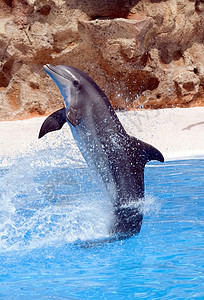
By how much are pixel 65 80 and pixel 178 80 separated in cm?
1003

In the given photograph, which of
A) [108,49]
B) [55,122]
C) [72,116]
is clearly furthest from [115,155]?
[108,49]

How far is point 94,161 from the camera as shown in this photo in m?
3.71

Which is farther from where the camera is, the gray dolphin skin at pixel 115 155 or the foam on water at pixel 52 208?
the foam on water at pixel 52 208

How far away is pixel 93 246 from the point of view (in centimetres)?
352

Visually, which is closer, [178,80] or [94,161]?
[94,161]

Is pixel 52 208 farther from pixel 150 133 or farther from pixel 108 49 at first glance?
pixel 108 49

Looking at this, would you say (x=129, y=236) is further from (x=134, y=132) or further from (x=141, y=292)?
(x=134, y=132)

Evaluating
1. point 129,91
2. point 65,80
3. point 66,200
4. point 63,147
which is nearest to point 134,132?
point 63,147

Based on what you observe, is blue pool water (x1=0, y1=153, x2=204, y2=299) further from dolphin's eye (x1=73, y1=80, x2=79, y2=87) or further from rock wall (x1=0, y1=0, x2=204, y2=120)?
rock wall (x1=0, y1=0, x2=204, y2=120)

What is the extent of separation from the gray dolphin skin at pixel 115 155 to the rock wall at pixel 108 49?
31.0 feet

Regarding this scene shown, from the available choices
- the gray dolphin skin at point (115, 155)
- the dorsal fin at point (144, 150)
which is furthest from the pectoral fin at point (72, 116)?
the dorsal fin at point (144, 150)

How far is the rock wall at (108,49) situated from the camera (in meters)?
12.8

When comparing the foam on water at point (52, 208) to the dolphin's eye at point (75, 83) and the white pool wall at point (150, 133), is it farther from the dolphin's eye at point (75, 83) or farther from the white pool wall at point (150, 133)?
the white pool wall at point (150, 133)

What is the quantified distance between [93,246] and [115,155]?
83 cm
